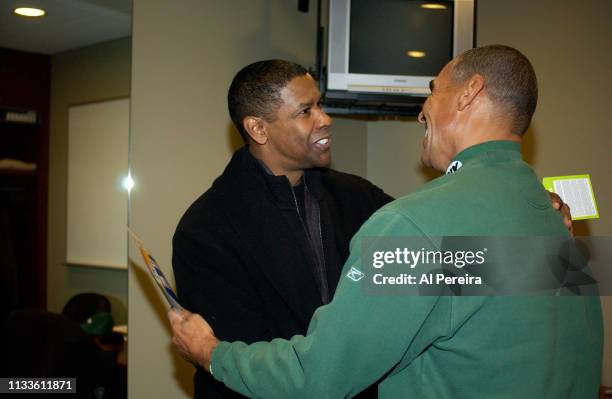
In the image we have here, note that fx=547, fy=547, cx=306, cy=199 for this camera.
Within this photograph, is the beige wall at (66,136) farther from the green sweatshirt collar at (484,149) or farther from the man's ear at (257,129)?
the green sweatshirt collar at (484,149)

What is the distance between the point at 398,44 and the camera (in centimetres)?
259

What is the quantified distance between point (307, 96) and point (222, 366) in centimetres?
105

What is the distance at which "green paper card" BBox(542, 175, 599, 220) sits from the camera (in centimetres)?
146

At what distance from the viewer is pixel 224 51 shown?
99.7 inches

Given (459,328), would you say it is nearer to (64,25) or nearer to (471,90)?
(471,90)

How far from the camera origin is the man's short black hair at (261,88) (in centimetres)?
190

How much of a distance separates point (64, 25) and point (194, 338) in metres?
1.32

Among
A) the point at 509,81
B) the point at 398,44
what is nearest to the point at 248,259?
the point at 509,81

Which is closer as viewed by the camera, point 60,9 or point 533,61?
point 60,9

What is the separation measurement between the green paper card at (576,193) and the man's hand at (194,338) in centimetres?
97

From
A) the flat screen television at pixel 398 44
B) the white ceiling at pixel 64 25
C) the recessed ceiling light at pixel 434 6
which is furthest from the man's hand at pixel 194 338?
the recessed ceiling light at pixel 434 6

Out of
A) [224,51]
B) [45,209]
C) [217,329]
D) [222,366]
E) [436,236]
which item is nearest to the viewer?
[436,236]

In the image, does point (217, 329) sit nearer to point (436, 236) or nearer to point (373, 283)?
point (373, 283)

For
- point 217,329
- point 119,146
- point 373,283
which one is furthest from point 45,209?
point 373,283
